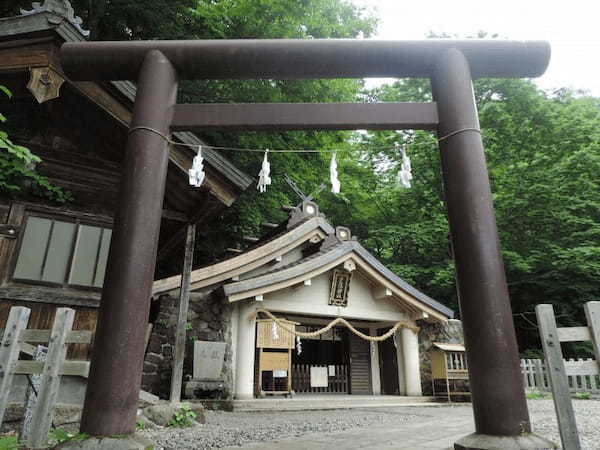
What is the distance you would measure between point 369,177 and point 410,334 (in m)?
9.98

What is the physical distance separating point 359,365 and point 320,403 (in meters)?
4.45

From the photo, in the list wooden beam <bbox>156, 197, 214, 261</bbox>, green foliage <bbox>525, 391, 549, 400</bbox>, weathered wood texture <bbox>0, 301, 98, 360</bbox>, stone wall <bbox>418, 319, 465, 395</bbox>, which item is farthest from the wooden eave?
green foliage <bbox>525, 391, 549, 400</bbox>

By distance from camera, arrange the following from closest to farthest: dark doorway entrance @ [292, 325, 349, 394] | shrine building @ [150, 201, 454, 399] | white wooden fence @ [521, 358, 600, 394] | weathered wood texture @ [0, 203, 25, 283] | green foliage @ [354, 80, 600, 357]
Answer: weathered wood texture @ [0, 203, 25, 283] → shrine building @ [150, 201, 454, 399] → white wooden fence @ [521, 358, 600, 394] → dark doorway entrance @ [292, 325, 349, 394] → green foliage @ [354, 80, 600, 357]

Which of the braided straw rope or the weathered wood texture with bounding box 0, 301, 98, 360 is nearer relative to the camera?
the weathered wood texture with bounding box 0, 301, 98, 360

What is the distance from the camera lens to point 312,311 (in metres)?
11.9

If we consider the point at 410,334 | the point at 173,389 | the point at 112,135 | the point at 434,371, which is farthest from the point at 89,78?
the point at 434,371

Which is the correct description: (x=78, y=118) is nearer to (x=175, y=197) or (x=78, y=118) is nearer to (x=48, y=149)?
(x=48, y=149)

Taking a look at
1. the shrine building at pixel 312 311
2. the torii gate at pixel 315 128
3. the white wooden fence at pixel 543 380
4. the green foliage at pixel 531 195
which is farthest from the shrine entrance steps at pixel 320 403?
the torii gate at pixel 315 128

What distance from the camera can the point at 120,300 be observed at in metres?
2.98

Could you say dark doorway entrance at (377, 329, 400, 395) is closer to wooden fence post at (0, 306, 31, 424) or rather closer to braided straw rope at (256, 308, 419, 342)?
braided straw rope at (256, 308, 419, 342)

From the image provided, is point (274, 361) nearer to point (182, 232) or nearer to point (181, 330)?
point (181, 330)

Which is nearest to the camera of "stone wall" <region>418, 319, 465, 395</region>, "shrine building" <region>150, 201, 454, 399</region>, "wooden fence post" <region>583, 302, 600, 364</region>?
"wooden fence post" <region>583, 302, 600, 364</region>

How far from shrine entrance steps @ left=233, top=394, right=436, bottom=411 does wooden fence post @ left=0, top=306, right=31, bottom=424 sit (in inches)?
248

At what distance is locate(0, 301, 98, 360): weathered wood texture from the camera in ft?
20.1
